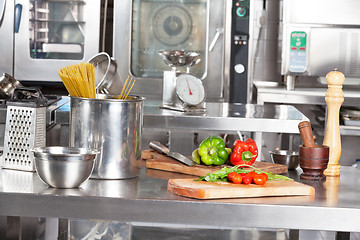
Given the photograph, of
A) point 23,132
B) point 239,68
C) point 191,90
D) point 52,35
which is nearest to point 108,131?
point 23,132

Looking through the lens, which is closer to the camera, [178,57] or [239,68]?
[178,57]

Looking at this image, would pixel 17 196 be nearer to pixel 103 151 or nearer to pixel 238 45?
pixel 103 151

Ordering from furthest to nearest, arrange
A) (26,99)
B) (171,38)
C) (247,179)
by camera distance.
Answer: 1. (171,38)
2. (26,99)
3. (247,179)

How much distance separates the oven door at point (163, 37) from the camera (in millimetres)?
4730

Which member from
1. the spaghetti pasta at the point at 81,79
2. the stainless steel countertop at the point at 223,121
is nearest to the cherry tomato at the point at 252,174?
the spaghetti pasta at the point at 81,79

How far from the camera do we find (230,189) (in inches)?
68.2

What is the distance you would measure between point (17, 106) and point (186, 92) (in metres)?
1.65

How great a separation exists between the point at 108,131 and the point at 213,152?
41 cm

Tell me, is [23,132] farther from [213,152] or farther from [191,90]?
[191,90]

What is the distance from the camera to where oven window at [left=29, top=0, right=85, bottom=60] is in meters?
4.82

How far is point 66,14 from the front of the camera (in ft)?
15.9

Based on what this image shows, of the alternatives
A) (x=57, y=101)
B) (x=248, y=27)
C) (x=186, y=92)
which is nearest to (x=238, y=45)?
(x=248, y=27)

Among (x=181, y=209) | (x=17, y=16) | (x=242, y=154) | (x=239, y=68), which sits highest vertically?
(x=17, y=16)

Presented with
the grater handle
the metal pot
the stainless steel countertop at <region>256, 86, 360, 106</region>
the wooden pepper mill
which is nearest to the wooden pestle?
the wooden pepper mill
